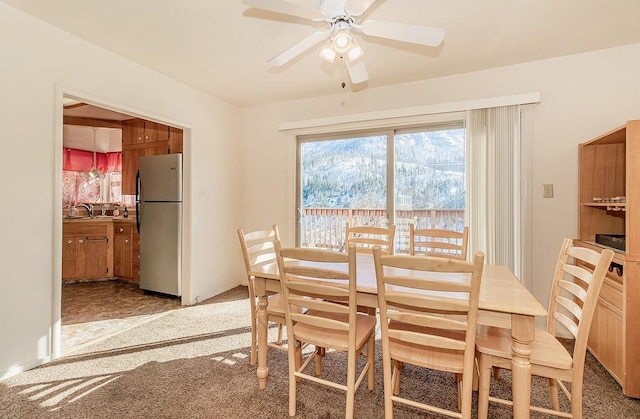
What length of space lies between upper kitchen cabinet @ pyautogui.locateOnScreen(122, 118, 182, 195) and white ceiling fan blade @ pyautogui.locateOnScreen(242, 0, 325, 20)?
2.58 meters

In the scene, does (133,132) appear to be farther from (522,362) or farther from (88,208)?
(522,362)

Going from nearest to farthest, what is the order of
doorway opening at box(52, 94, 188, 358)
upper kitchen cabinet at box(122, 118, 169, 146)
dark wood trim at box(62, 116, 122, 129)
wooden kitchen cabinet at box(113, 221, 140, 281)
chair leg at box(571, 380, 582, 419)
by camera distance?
chair leg at box(571, 380, 582, 419) < doorway opening at box(52, 94, 188, 358) < upper kitchen cabinet at box(122, 118, 169, 146) < wooden kitchen cabinet at box(113, 221, 140, 281) < dark wood trim at box(62, 116, 122, 129)

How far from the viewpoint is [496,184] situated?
9.16ft

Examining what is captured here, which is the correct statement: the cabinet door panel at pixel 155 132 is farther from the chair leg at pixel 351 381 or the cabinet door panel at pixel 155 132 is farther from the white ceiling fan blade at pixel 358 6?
the chair leg at pixel 351 381

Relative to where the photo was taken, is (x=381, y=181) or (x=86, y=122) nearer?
(x=381, y=181)

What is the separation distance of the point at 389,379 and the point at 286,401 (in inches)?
27.6

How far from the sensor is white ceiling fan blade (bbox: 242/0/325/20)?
4.88 feet

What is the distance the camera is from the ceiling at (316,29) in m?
1.95

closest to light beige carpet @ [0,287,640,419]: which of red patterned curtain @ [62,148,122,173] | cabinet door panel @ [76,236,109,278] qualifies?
cabinet door panel @ [76,236,109,278]

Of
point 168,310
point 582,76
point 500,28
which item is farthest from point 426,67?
point 168,310

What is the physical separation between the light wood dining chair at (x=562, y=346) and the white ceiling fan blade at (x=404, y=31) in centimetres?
130

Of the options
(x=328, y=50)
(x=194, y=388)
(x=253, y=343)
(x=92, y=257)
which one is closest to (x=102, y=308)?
(x=92, y=257)

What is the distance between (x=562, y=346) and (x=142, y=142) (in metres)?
4.66

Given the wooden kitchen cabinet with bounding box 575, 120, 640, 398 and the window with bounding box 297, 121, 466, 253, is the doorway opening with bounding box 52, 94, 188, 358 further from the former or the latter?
the wooden kitchen cabinet with bounding box 575, 120, 640, 398
